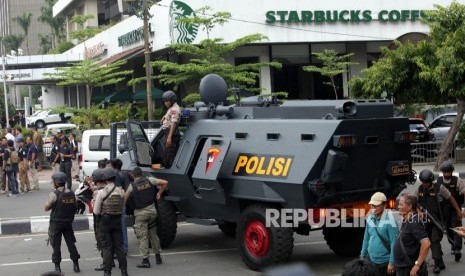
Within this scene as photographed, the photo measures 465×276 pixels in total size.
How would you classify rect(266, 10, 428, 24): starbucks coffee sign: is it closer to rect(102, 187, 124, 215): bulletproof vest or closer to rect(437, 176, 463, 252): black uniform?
rect(437, 176, 463, 252): black uniform

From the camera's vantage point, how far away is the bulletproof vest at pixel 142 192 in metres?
10.7

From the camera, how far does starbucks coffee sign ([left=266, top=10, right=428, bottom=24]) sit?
31062mm

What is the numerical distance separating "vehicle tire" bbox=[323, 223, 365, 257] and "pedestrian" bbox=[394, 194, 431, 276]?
325cm

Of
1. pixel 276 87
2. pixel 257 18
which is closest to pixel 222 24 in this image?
pixel 257 18

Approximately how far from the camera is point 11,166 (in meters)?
20.3

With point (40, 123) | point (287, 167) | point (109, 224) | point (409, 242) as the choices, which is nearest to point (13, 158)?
point (109, 224)

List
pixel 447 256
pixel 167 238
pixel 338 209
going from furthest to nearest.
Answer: pixel 167 238 < pixel 447 256 < pixel 338 209

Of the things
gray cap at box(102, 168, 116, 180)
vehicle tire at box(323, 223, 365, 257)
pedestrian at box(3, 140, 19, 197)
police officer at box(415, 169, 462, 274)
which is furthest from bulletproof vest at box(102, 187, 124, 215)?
pedestrian at box(3, 140, 19, 197)

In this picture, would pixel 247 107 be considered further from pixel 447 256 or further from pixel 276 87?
pixel 276 87

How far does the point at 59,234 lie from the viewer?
10.5 m

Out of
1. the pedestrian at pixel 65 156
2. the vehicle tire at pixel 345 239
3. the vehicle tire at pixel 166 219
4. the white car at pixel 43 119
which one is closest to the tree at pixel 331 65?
the pedestrian at pixel 65 156

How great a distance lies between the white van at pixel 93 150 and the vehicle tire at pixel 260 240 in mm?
10612

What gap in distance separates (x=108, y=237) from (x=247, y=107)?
282 cm

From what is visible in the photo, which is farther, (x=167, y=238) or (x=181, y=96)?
(x=181, y=96)
